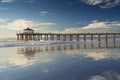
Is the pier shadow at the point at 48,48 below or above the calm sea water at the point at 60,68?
below

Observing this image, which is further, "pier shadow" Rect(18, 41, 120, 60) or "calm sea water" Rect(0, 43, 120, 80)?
"pier shadow" Rect(18, 41, 120, 60)

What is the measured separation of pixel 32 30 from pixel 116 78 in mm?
73572

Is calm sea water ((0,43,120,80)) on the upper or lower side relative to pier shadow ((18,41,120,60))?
upper

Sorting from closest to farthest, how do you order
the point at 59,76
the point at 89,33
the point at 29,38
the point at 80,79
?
1. the point at 80,79
2. the point at 59,76
3. the point at 29,38
4. the point at 89,33

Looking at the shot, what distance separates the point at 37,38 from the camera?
80875 millimetres

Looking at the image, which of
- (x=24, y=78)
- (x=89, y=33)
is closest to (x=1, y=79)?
(x=24, y=78)

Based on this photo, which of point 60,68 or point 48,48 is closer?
point 60,68

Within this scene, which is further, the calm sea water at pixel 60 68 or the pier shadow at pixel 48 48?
the pier shadow at pixel 48 48

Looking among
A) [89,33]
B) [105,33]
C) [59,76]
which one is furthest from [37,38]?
[59,76]

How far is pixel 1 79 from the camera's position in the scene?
7.55 m

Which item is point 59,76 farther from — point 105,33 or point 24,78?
point 105,33

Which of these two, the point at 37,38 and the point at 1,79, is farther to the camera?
the point at 37,38

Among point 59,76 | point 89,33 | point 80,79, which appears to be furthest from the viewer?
point 89,33

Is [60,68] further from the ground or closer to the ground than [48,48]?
further from the ground
